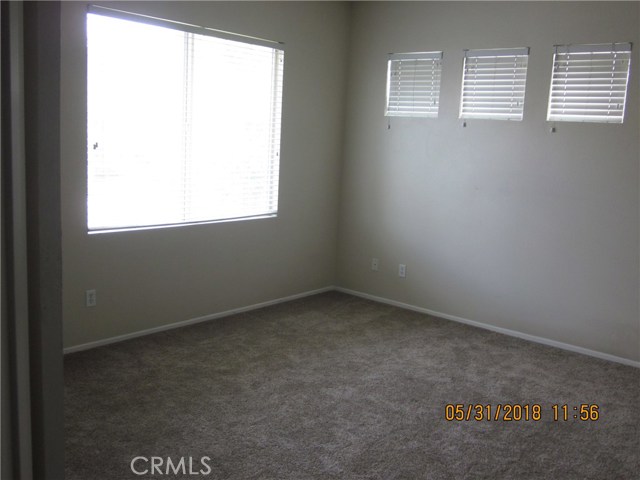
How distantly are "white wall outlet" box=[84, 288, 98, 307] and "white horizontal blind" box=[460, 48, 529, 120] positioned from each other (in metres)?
2.98

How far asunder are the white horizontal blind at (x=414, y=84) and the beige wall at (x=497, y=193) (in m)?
0.08

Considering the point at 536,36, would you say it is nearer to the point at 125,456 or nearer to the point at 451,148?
the point at 451,148

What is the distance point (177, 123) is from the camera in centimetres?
431

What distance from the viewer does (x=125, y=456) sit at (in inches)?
110

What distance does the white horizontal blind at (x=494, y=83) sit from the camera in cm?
462

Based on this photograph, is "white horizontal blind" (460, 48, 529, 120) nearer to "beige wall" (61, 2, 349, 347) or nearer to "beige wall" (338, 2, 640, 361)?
"beige wall" (338, 2, 640, 361)

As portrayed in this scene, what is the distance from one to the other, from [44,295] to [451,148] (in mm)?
3972

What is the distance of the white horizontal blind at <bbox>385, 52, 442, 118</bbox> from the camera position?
5.06m

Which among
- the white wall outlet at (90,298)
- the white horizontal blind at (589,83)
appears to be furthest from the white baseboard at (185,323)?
the white horizontal blind at (589,83)

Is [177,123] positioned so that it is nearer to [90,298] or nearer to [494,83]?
[90,298]

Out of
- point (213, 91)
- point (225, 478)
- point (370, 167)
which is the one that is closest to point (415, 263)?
point (370, 167)

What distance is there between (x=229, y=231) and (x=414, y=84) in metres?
1.92

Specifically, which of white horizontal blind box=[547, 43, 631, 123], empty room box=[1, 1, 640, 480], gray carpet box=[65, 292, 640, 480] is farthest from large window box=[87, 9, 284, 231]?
white horizontal blind box=[547, 43, 631, 123]

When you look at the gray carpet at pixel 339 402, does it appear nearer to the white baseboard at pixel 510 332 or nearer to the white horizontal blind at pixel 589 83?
the white baseboard at pixel 510 332
